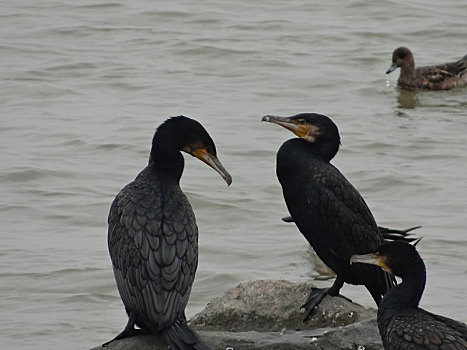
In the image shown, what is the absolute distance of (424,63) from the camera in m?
18.0

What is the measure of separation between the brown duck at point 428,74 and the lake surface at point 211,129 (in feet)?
0.60

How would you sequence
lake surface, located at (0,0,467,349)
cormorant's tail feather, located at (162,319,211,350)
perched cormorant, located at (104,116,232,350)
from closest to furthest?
1. cormorant's tail feather, located at (162,319,211,350)
2. perched cormorant, located at (104,116,232,350)
3. lake surface, located at (0,0,467,349)

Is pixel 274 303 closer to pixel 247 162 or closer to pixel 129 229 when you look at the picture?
pixel 129 229

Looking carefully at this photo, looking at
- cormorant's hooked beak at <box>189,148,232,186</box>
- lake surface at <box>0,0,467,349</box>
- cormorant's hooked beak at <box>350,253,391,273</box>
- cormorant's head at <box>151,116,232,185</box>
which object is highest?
cormorant's head at <box>151,116,232,185</box>

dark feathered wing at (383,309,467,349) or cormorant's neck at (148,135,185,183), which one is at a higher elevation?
cormorant's neck at (148,135,185,183)

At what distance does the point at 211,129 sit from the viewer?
14336mm

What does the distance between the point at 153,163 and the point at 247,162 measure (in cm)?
648

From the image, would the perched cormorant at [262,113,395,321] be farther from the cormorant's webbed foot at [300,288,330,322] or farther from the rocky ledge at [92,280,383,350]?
the rocky ledge at [92,280,383,350]

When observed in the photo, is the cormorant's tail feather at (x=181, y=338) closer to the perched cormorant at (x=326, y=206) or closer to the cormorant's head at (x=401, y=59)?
the perched cormorant at (x=326, y=206)

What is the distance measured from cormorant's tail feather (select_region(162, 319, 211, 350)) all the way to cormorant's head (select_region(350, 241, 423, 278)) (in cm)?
107

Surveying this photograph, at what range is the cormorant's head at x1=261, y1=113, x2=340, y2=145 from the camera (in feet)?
24.6

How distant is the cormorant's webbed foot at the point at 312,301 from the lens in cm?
708

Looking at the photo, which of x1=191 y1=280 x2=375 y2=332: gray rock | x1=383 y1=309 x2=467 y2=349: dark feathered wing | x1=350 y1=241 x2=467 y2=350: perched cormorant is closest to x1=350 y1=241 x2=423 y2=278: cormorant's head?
x1=350 y1=241 x2=467 y2=350: perched cormorant

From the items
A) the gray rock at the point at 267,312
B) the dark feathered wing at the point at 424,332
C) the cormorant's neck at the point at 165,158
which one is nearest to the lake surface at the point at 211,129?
the gray rock at the point at 267,312
